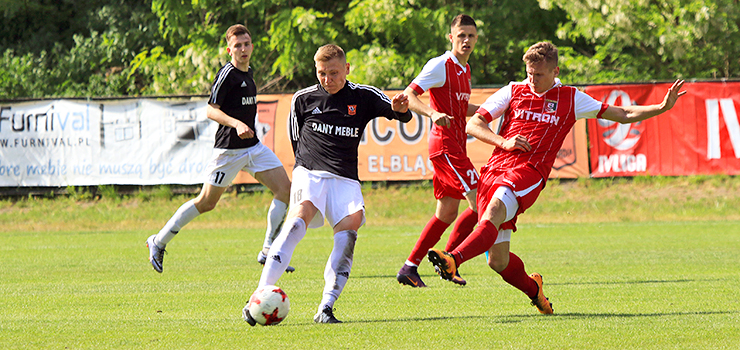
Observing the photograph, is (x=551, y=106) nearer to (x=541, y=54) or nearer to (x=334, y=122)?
(x=541, y=54)

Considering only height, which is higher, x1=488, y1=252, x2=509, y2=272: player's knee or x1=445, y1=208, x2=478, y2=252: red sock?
x1=445, y1=208, x2=478, y2=252: red sock

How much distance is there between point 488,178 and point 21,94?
1905 centimetres

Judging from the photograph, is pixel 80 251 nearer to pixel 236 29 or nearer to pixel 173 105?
pixel 236 29

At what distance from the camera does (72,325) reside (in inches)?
200

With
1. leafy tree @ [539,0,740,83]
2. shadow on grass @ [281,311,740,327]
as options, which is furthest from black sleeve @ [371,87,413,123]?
leafy tree @ [539,0,740,83]

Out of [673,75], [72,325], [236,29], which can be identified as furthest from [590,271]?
[673,75]

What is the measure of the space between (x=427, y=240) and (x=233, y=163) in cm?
213

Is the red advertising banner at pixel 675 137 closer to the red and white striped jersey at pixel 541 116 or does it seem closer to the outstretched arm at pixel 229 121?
the outstretched arm at pixel 229 121

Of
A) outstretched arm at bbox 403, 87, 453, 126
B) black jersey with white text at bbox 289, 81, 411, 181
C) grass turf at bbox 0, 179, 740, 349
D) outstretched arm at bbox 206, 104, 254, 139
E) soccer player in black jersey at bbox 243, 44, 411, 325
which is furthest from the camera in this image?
outstretched arm at bbox 206, 104, 254, 139

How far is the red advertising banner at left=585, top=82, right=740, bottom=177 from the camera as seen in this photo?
15055 millimetres

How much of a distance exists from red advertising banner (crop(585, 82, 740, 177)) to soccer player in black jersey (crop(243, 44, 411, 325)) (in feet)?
34.9

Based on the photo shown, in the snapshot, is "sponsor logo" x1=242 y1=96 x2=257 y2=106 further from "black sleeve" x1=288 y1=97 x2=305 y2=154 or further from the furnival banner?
the furnival banner

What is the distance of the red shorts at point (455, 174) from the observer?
22.7 ft

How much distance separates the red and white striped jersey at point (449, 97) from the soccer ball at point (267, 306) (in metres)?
2.67
